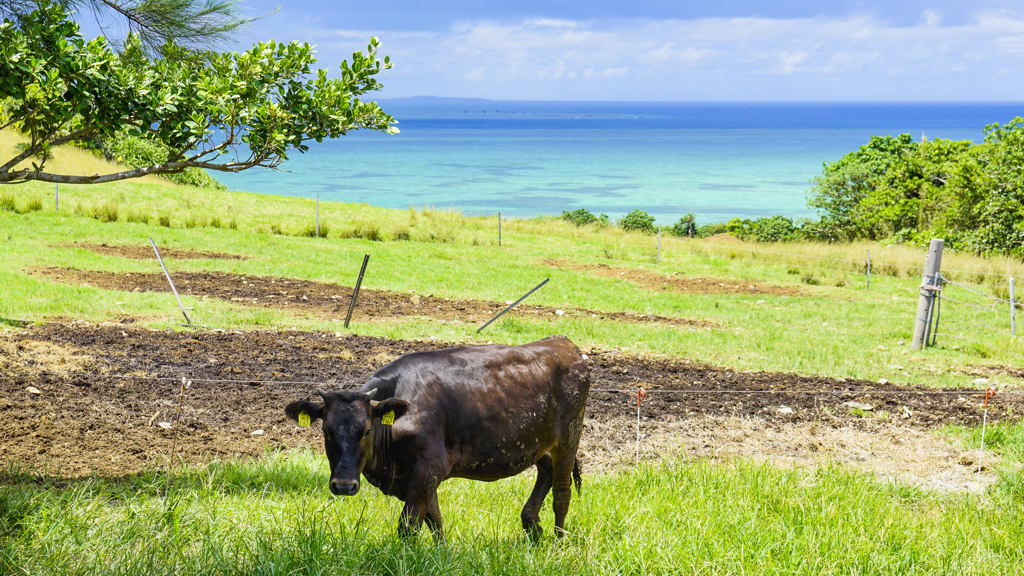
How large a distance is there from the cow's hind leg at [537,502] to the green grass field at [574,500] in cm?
10

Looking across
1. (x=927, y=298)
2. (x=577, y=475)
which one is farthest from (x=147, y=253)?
(x=927, y=298)

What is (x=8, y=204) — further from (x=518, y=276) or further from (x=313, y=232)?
(x=518, y=276)

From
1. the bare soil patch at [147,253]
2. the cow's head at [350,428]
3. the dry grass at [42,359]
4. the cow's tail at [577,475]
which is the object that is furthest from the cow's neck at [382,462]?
the bare soil patch at [147,253]

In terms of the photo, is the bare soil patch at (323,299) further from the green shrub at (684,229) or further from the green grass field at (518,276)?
the green shrub at (684,229)

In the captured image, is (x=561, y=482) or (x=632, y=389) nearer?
(x=561, y=482)

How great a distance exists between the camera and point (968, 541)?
518 cm

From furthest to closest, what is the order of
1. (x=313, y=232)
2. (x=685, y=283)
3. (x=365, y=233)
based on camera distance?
(x=365, y=233) → (x=313, y=232) → (x=685, y=283)

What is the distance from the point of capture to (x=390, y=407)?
4160 millimetres

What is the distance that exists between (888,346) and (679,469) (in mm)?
8892

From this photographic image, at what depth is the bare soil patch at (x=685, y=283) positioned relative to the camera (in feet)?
62.1

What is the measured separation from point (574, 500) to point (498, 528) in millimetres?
738

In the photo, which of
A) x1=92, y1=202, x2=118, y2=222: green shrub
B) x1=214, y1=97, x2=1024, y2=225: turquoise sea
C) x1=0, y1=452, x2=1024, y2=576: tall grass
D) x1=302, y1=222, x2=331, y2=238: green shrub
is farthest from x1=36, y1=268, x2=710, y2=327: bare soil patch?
x1=214, y1=97, x2=1024, y2=225: turquoise sea

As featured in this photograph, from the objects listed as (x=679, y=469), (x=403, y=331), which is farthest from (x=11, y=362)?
(x=679, y=469)

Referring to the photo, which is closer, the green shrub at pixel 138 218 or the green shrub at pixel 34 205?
the green shrub at pixel 34 205
